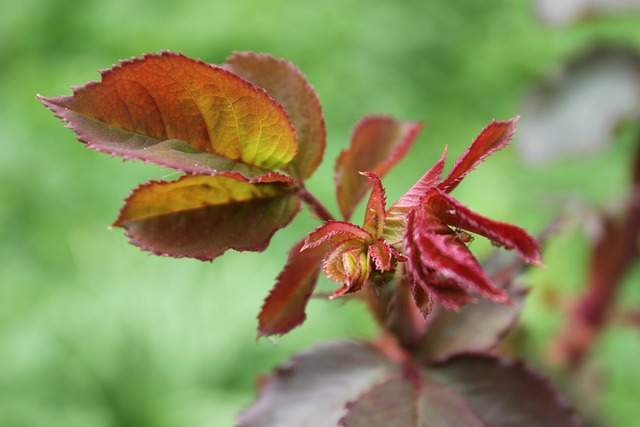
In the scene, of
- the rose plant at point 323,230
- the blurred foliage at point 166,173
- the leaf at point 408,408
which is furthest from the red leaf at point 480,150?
the blurred foliage at point 166,173

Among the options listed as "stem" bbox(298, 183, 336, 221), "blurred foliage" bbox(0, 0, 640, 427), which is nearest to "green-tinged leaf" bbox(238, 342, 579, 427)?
"stem" bbox(298, 183, 336, 221)

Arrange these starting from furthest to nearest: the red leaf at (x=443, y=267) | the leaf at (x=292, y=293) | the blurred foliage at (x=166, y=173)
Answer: the blurred foliage at (x=166, y=173) < the leaf at (x=292, y=293) < the red leaf at (x=443, y=267)

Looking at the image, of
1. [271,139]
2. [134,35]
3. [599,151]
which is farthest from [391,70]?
[271,139]

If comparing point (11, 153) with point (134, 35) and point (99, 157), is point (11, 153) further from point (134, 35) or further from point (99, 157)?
point (134, 35)

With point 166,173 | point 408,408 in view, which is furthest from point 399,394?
point 166,173

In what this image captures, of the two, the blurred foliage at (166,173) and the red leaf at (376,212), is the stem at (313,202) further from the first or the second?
the blurred foliage at (166,173)

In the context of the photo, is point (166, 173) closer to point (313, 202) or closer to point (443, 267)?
point (313, 202)
